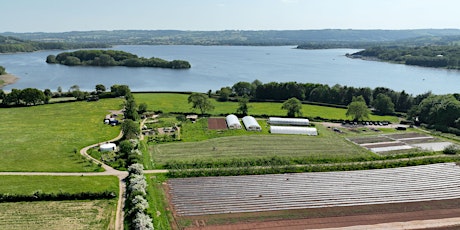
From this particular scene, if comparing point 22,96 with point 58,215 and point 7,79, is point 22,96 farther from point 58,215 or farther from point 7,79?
point 7,79

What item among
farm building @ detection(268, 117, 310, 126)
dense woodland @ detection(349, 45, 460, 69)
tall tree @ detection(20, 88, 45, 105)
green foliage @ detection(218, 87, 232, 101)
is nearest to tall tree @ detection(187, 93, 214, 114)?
farm building @ detection(268, 117, 310, 126)

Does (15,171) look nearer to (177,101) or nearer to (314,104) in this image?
(177,101)

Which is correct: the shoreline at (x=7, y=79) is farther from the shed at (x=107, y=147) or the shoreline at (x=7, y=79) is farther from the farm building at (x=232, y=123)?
the farm building at (x=232, y=123)

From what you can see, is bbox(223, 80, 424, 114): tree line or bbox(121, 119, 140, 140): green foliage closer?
bbox(121, 119, 140, 140): green foliage

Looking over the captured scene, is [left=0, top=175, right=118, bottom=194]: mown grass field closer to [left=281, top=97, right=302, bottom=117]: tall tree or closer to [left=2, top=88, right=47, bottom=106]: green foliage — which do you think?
[left=281, top=97, right=302, bottom=117]: tall tree

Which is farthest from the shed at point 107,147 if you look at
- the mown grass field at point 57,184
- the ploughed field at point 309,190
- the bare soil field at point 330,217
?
the bare soil field at point 330,217
